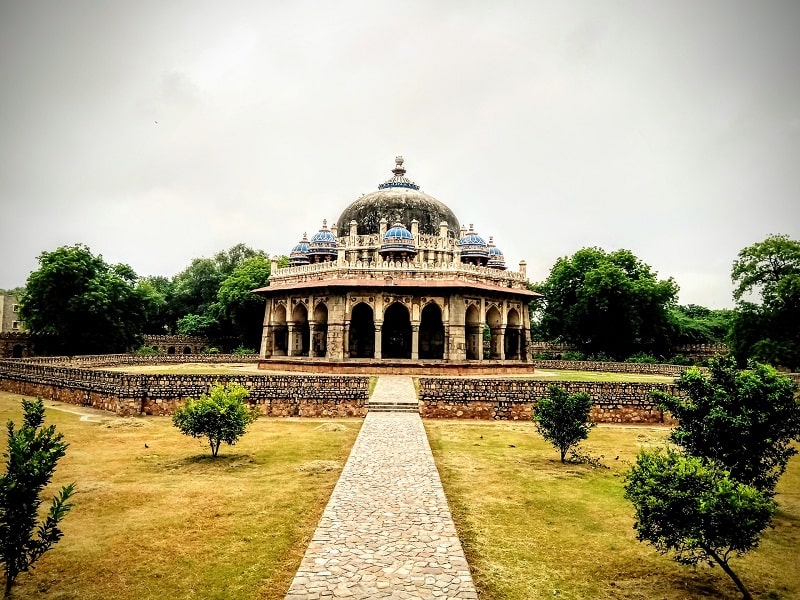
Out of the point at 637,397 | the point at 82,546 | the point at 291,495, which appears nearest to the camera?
the point at 82,546

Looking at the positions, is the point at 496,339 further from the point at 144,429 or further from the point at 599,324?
the point at 144,429

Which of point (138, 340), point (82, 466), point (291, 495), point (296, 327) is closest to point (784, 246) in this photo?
point (296, 327)

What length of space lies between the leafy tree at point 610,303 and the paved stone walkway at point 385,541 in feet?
109

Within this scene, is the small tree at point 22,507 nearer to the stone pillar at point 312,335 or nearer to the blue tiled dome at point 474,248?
the stone pillar at point 312,335

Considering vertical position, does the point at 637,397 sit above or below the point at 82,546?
above

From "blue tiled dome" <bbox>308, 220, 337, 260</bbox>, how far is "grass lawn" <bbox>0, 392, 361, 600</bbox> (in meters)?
19.8

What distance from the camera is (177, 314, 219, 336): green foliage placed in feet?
161

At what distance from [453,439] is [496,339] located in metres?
17.7

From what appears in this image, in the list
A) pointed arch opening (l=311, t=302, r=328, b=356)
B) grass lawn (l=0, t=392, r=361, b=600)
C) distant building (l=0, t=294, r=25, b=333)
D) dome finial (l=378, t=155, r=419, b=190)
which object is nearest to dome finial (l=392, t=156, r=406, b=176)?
dome finial (l=378, t=155, r=419, b=190)

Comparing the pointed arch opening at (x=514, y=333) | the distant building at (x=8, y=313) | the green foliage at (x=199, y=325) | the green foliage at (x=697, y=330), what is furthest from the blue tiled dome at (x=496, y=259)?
the distant building at (x=8, y=313)

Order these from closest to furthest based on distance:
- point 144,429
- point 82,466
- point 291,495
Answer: point 291,495 < point 82,466 < point 144,429

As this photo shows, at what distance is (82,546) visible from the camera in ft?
21.8

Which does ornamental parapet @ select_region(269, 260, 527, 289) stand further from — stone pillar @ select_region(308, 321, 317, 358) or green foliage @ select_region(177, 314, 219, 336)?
green foliage @ select_region(177, 314, 219, 336)

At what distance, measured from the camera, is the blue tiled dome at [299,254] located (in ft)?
112
